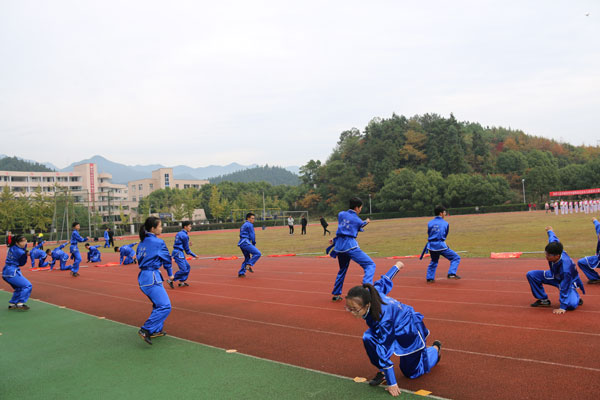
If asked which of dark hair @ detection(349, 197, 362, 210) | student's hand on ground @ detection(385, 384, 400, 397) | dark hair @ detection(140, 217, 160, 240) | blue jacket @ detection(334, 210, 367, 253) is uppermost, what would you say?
dark hair @ detection(349, 197, 362, 210)

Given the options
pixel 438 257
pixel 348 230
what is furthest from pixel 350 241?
pixel 438 257

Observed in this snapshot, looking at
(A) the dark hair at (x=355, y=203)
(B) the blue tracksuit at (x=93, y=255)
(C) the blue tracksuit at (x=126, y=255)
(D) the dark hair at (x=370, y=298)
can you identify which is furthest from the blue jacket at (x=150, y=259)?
(B) the blue tracksuit at (x=93, y=255)

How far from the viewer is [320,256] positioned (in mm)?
18031

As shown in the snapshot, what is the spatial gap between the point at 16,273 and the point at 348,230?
7.41 metres

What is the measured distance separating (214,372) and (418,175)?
70550 mm

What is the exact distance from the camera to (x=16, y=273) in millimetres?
9719

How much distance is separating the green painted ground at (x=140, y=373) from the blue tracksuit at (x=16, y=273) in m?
2.83

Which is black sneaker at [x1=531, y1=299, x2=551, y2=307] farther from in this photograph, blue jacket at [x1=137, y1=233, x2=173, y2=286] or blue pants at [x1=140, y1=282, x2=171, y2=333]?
blue jacket at [x1=137, y1=233, x2=173, y2=286]

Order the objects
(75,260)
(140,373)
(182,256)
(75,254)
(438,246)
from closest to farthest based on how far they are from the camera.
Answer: (140,373), (438,246), (182,256), (75,260), (75,254)

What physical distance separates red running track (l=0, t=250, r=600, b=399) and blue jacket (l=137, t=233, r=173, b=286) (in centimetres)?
104

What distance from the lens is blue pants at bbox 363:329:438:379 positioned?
414 centimetres

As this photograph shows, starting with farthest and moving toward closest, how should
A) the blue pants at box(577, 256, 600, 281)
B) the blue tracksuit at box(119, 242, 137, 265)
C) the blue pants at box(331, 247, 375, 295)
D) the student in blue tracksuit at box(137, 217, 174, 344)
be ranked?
the blue tracksuit at box(119, 242, 137, 265), the blue pants at box(577, 256, 600, 281), the blue pants at box(331, 247, 375, 295), the student in blue tracksuit at box(137, 217, 174, 344)

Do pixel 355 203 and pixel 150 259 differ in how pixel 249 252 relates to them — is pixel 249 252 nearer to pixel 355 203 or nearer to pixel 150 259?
pixel 355 203

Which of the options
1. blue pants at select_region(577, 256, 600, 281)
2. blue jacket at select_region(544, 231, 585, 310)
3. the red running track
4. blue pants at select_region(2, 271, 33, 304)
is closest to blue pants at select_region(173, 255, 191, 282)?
the red running track
